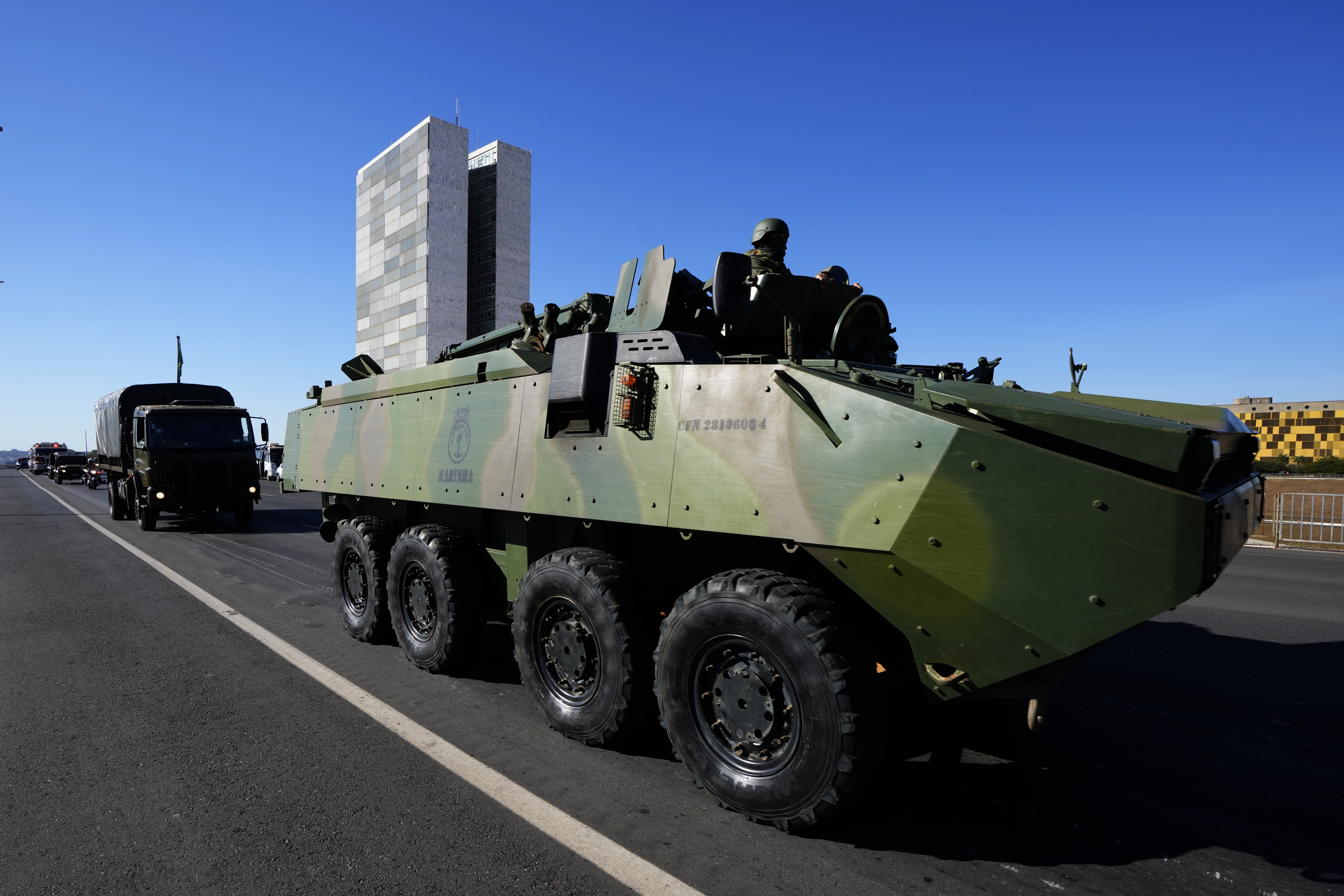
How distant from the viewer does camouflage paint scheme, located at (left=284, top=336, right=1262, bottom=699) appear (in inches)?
97.2

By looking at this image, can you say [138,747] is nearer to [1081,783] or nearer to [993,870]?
[993,870]

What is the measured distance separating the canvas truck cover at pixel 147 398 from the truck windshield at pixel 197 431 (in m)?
1.59

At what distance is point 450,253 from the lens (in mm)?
51188

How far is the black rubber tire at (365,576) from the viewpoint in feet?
19.4

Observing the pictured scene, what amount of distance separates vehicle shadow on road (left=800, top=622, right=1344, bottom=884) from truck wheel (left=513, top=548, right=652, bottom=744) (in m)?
1.15

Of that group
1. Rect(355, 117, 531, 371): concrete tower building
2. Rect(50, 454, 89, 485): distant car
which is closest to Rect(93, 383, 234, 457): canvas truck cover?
Rect(50, 454, 89, 485): distant car

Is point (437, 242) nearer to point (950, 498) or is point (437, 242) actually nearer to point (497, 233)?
point (497, 233)

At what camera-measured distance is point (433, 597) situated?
17.3 ft

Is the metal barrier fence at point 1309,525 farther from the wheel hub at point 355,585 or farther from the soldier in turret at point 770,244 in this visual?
the wheel hub at point 355,585

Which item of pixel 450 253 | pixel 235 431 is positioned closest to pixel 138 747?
pixel 235 431

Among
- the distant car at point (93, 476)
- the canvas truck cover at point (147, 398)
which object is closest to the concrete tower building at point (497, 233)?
the distant car at point (93, 476)

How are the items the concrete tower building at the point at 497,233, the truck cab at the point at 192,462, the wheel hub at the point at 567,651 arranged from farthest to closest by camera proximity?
the concrete tower building at the point at 497,233 → the truck cab at the point at 192,462 → the wheel hub at the point at 567,651

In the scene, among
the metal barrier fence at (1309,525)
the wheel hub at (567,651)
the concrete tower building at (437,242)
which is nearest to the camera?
the wheel hub at (567,651)

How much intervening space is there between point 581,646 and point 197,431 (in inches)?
608
